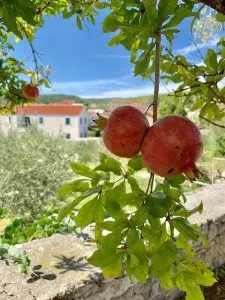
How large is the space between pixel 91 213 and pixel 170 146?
0.34 meters

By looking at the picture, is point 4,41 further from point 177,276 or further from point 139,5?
point 177,276

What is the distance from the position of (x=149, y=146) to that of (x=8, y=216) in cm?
684

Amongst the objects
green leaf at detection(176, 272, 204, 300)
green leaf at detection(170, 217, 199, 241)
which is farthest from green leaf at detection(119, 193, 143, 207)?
green leaf at detection(176, 272, 204, 300)

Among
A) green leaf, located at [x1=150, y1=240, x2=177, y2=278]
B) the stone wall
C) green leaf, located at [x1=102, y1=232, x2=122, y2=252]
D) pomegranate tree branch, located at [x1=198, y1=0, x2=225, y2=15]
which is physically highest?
pomegranate tree branch, located at [x1=198, y1=0, x2=225, y2=15]

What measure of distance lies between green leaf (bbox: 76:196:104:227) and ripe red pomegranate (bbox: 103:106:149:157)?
0.22m

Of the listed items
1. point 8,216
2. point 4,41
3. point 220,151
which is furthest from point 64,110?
point 4,41

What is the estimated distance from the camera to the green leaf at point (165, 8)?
2.55ft

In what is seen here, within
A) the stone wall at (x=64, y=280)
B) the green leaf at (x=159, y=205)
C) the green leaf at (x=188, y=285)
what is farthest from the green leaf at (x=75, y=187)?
the stone wall at (x=64, y=280)

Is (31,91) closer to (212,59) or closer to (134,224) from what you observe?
(212,59)

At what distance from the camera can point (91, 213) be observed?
0.90 m

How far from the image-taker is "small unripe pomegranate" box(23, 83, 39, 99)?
2.97 meters

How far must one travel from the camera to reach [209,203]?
3736 mm

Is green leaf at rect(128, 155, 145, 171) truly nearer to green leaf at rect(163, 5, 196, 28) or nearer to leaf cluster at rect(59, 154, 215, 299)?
leaf cluster at rect(59, 154, 215, 299)

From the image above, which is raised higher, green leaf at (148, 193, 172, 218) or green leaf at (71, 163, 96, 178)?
green leaf at (71, 163, 96, 178)
